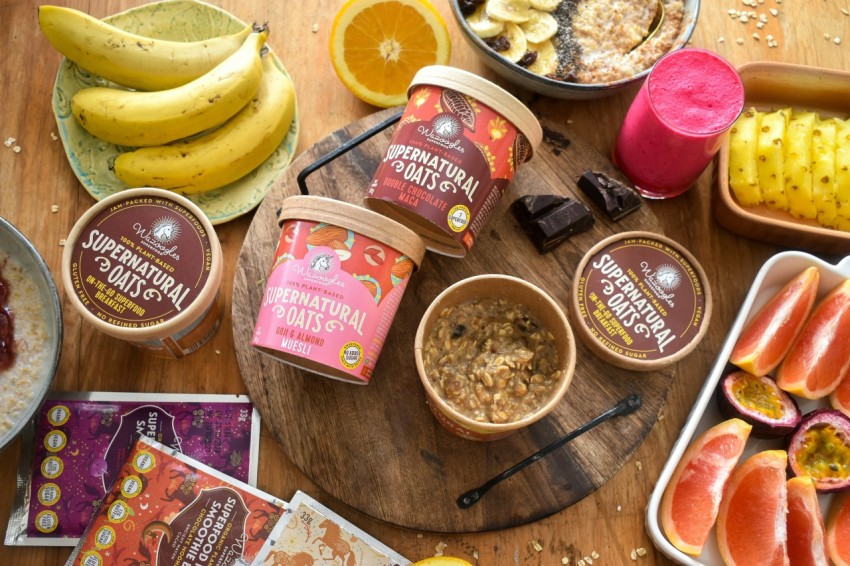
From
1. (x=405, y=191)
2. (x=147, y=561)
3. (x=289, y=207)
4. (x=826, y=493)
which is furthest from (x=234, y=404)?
(x=826, y=493)

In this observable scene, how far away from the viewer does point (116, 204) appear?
59.7 inches

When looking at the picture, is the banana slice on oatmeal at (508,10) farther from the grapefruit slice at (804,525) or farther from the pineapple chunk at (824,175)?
the grapefruit slice at (804,525)

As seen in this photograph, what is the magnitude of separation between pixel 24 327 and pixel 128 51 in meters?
0.64

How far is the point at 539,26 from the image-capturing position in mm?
1765

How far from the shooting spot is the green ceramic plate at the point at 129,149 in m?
1.74

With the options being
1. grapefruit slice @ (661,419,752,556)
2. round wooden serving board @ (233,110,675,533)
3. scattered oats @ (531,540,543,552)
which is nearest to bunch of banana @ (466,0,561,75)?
round wooden serving board @ (233,110,675,533)

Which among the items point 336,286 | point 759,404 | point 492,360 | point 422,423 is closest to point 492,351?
point 492,360

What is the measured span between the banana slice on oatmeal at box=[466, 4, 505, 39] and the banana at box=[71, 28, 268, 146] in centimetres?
50

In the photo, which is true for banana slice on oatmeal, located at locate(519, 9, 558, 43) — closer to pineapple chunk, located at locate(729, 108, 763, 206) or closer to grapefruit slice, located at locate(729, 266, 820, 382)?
pineapple chunk, located at locate(729, 108, 763, 206)

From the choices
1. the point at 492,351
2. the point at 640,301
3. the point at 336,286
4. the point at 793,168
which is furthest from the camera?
the point at 793,168

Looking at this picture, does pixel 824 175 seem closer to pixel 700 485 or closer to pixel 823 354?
pixel 823 354

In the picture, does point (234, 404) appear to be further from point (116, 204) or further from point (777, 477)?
point (777, 477)

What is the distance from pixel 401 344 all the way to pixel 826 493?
37.6 inches

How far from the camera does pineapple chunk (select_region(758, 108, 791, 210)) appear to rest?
172 cm
